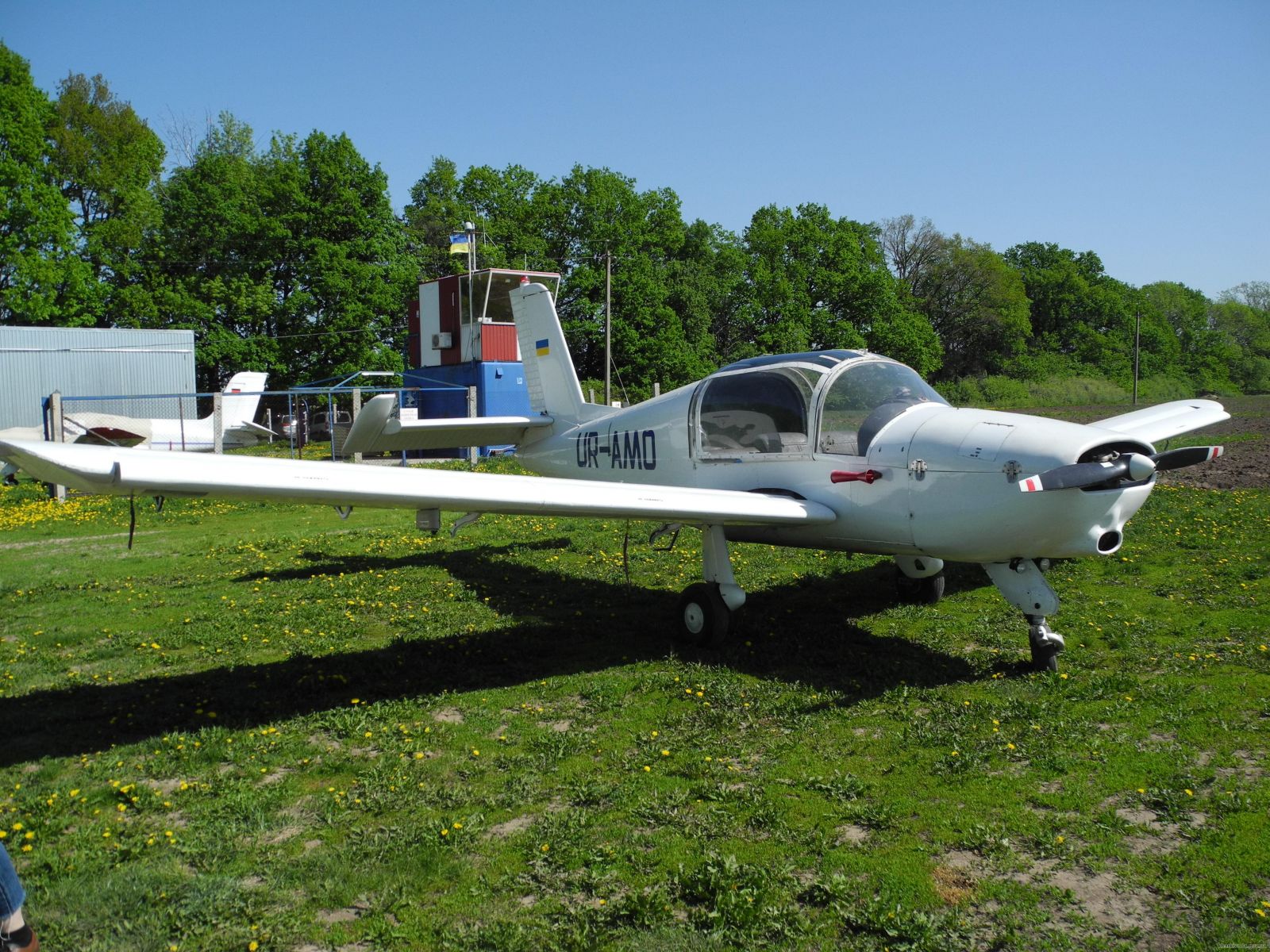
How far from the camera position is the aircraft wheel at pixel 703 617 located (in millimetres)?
7207

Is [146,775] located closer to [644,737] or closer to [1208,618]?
[644,737]

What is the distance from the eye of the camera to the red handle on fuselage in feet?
22.3

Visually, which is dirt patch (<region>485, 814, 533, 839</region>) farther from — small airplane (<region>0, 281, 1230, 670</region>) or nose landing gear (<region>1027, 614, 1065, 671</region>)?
nose landing gear (<region>1027, 614, 1065, 671</region>)

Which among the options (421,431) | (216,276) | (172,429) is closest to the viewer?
(421,431)

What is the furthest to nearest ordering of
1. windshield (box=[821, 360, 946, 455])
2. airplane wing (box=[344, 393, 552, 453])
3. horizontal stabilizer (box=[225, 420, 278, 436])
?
horizontal stabilizer (box=[225, 420, 278, 436]), airplane wing (box=[344, 393, 552, 453]), windshield (box=[821, 360, 946, 455])

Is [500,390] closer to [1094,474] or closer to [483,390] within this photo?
[483,390]

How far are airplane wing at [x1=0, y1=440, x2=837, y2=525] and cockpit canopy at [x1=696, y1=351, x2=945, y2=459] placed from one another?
1.94 ft

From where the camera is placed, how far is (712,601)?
7.25m

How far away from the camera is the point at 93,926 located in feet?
11.2

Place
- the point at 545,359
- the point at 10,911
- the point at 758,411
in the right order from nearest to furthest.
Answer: the point at 10,911 < the point at 758,411 < the point at 545,359

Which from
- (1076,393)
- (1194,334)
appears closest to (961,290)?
(1076,393)

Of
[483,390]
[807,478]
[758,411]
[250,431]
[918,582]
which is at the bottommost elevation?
[918,582]

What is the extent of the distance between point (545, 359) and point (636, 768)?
23.4 ft

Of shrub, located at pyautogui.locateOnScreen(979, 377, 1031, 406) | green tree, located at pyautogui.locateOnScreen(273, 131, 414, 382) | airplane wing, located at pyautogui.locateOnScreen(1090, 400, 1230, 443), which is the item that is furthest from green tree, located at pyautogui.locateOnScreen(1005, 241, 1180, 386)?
airplane wing, located at pyautogui.locateOnScreen(1090, 400, 1230, 443)
